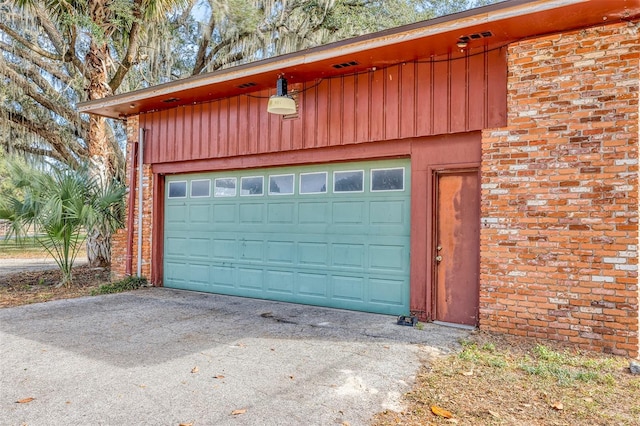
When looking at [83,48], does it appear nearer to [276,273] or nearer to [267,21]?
[267,21]

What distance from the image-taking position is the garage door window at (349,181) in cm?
630

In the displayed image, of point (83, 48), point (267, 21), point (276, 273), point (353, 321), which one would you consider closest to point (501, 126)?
point (353, 321)

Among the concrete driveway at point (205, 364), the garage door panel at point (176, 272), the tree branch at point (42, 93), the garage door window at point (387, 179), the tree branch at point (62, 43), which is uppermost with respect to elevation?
the tree branch at point (62, 43)

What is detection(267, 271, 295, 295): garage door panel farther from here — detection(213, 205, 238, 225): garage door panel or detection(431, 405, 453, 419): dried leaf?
detection(431, 405, 453, 419): dried leaf

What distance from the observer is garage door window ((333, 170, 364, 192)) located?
20.7ft

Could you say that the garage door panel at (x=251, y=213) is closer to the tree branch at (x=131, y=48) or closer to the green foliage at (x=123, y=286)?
the green foliage at (x=123, y=286)

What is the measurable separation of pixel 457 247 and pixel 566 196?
1.35m

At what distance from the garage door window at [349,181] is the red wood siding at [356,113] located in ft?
1.52

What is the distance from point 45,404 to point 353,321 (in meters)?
3.42

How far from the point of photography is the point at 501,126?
505 cm

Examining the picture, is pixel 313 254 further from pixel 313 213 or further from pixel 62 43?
pixel 62 43

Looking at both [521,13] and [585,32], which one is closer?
[521,13]

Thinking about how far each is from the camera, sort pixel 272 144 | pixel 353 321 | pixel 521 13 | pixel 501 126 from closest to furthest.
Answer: pixel 521 13
pixel 501 126
pixel 353 321
pixel 272 144

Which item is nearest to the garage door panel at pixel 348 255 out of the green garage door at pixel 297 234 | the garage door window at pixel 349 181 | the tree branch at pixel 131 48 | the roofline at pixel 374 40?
the green garage door at pixel 297 234
